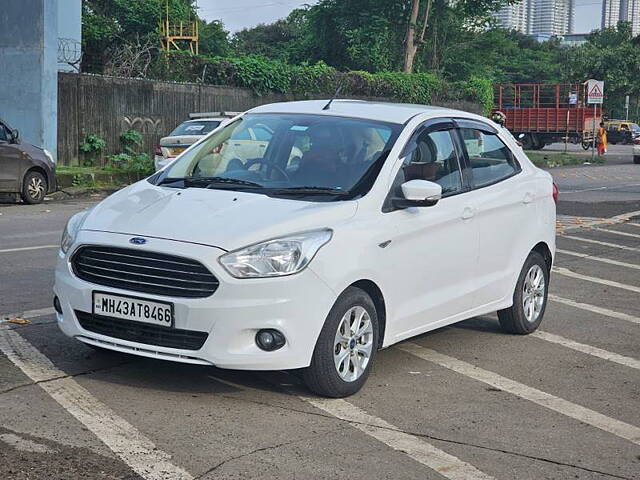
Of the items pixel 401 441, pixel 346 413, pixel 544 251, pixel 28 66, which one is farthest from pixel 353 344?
pixel 28 66

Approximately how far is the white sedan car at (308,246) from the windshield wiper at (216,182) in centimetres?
2

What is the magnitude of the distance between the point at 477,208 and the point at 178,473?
133 inches

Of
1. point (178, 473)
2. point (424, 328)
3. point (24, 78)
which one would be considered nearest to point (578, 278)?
point (424, 328)

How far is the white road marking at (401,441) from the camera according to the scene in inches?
194

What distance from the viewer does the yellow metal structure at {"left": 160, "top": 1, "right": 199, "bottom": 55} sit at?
146 feet

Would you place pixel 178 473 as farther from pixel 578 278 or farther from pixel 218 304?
pixel 578 278

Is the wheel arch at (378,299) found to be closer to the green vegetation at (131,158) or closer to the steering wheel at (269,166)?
the steering wheel at (269,166)

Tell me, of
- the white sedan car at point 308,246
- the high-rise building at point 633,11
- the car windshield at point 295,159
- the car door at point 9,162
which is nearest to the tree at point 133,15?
the car door at point 9,162

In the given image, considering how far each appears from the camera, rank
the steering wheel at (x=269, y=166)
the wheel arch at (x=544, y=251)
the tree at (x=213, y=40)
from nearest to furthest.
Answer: the steering wheel at (x=269, y=166), the wheel arch at (x=544, y=251), the tree at (x=213, y=40)

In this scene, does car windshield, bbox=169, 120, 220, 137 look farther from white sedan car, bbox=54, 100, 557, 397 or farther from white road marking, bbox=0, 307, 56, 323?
white sedan car, bbox=54, 100, 557, 397

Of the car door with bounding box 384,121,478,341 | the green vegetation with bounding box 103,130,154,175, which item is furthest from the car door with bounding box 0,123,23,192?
the car door with bounding box 384,121,478,341

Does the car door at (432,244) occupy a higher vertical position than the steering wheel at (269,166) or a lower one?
lower

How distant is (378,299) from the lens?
6320mm

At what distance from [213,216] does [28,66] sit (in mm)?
17534
